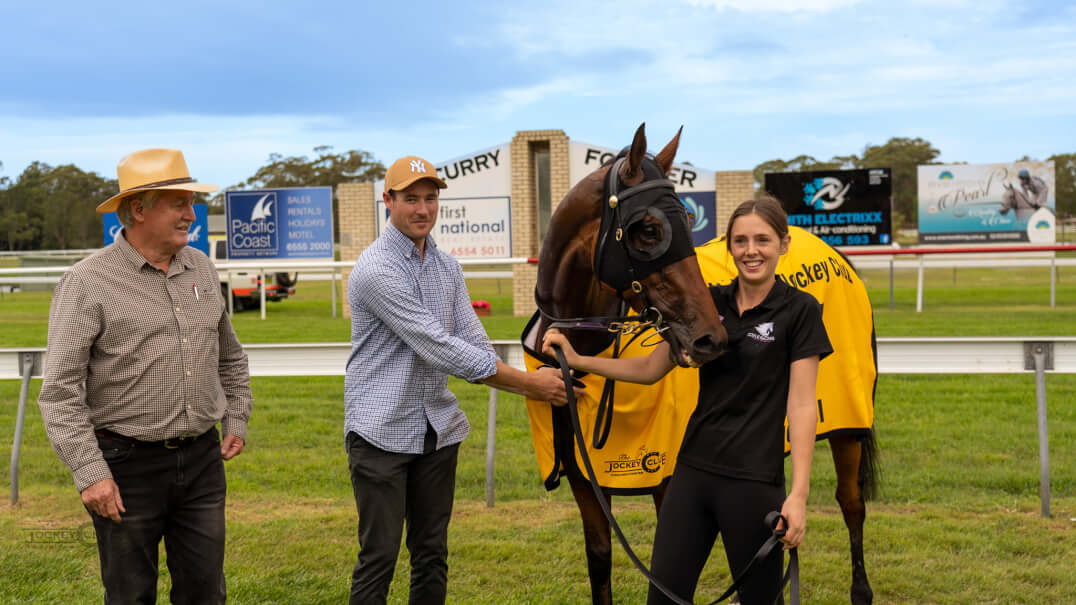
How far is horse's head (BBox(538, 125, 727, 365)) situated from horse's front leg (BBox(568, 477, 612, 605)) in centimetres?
58

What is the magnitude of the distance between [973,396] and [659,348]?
6217 millimetres

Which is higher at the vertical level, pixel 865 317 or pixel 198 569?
pixel 865 317

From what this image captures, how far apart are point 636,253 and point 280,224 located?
61.4 feet

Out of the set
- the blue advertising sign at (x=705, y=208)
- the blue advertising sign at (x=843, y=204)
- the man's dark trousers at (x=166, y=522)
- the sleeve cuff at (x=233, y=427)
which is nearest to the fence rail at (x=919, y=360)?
the sleeve cuff at (x=233, y=427)

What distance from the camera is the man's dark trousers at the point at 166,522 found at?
262 cm

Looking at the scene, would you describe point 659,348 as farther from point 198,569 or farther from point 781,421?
point 198,569

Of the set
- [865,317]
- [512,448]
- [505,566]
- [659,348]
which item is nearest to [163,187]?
[659,348]

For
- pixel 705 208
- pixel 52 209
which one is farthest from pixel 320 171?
pixel 705 208

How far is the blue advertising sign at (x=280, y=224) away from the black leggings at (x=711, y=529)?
18.2 meters

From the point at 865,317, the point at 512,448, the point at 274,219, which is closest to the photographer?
the point at 865,317

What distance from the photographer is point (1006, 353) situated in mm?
Answer: 4652

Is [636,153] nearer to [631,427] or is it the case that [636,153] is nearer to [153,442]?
[631,427]

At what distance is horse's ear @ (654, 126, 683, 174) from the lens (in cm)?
274

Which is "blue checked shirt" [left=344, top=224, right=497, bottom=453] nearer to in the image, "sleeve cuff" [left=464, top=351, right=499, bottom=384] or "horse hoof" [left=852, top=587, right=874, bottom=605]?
"sleeve cuff" [left=464, top=351, right=499, bottom=384]
